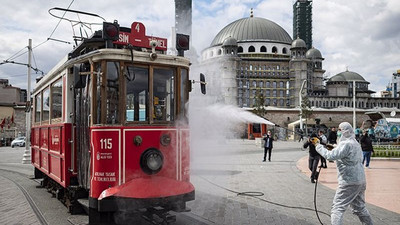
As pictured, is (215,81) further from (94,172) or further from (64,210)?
(94,172)

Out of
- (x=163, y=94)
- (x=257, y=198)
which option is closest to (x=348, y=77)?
(x=257, y=198)

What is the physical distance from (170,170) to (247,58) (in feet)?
287

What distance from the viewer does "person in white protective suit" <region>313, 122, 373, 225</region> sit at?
617cm

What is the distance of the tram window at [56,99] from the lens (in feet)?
29.0

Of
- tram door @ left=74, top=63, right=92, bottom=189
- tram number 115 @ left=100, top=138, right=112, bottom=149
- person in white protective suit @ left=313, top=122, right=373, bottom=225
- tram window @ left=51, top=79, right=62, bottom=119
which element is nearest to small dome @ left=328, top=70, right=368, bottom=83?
tram window @ left=51, top=79, right=62, bottom=119

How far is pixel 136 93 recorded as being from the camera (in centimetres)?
692

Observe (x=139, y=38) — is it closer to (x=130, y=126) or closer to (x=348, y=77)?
(x=130, y=126)

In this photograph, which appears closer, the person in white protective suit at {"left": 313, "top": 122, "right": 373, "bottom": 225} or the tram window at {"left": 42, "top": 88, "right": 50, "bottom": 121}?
the person in white protective suit at {"left": 313, "top": 122, "right": 373, "bottom": 225}

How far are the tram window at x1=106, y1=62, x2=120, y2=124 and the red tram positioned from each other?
17mm

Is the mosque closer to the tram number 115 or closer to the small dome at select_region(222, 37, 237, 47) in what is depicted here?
the small dome at select_region(222, 37, 237, 47)

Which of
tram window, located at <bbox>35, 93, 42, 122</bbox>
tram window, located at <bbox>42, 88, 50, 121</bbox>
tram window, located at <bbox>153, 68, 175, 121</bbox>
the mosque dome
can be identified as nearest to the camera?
tram window, located at <bbox>153, 68, 175, 121</bbox>

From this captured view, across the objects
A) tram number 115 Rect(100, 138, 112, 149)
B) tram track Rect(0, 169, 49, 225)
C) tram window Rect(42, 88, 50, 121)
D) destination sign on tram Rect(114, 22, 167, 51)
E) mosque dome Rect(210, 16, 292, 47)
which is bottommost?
tram track Rect(0, 169, 49, 225)

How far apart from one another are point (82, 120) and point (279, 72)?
89.5m

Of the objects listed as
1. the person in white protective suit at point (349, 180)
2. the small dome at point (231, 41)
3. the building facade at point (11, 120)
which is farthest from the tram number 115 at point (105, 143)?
the small dome at point (231, 41)
